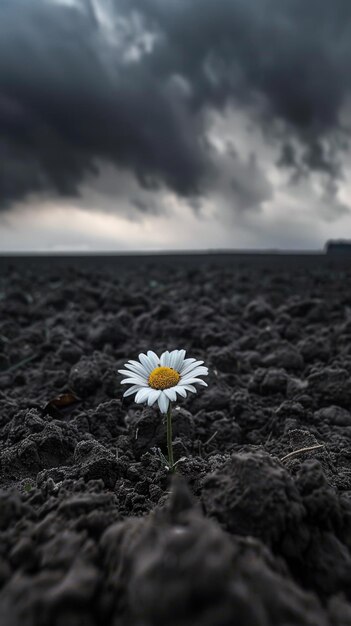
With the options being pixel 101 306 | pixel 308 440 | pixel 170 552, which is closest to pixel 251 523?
pixel 170 552

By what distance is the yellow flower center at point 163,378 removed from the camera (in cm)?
211

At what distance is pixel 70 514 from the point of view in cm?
137

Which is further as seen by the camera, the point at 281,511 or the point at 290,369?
the point at 290,369

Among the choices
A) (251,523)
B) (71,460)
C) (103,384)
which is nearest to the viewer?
(251,523)

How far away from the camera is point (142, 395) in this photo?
2000 mm

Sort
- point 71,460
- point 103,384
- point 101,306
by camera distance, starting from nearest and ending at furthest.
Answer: point 71,460 < point 103,384 < point 101,306

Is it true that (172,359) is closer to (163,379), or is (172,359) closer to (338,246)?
(163,379)

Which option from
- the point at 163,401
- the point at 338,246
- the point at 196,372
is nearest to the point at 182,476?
the point at 163,401

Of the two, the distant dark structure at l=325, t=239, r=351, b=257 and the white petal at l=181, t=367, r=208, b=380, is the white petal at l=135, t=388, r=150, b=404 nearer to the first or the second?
the white petal at l=181, t=367, r=208, b=380

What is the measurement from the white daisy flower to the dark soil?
33cm

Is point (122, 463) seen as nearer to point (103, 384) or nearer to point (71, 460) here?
point (71, 460)

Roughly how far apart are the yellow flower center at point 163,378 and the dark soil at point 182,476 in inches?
14.0

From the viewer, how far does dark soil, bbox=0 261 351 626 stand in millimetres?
961

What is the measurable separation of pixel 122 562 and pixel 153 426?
1.59 metres
